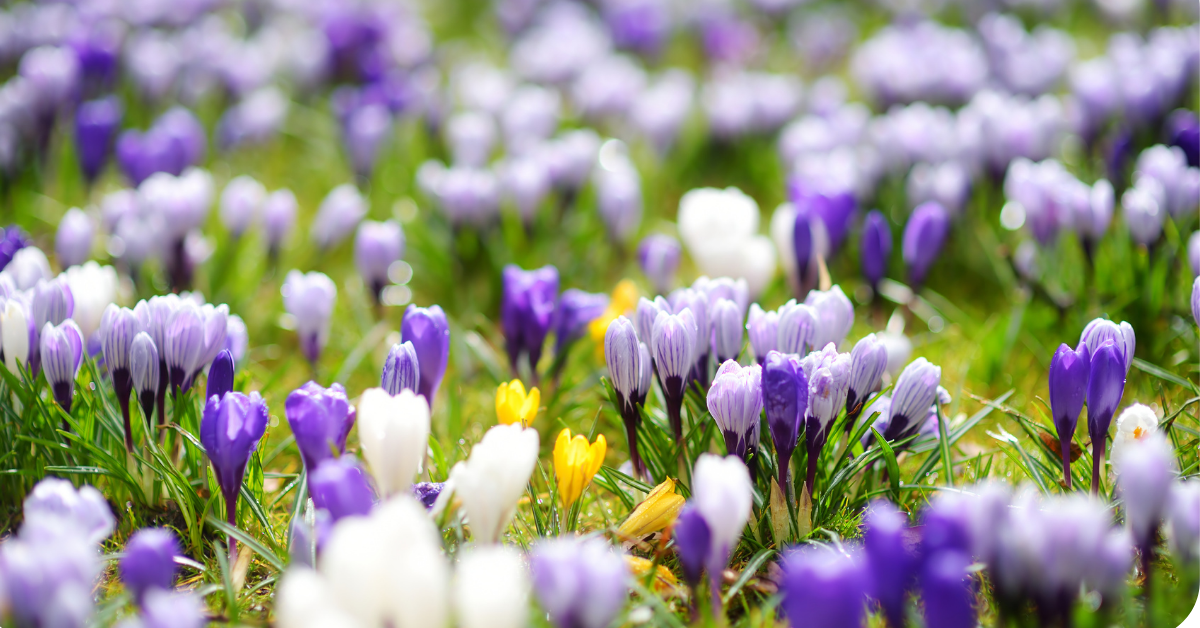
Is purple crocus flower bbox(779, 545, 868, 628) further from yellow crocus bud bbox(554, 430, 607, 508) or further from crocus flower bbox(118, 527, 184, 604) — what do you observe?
crocus flower bbox(118, 527, 184, 604)

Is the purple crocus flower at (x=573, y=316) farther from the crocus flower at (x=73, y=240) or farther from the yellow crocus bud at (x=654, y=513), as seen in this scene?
the crocus flower at (x=73, y=240)

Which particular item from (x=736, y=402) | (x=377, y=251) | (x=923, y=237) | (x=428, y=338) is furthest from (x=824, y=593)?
(x=377, y=251)

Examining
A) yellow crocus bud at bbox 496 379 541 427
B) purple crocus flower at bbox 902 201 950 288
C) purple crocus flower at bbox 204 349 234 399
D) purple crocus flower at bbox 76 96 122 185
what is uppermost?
purple crocus flower at bbox 76 96 122 185

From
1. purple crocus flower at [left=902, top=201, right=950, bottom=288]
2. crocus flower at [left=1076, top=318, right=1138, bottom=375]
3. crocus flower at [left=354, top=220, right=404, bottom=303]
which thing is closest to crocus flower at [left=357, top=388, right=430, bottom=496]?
crocus flower at [left=354, top=220, right=404, bottom=303]

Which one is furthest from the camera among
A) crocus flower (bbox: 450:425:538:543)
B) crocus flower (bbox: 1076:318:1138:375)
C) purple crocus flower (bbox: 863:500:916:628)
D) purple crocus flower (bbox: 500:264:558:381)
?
purple crocus flower (bbox: 500:264:558:381)

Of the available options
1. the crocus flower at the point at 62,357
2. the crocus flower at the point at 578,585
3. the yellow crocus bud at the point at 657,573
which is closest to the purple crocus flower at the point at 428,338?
the yellow crocus bud at the point at 657,573

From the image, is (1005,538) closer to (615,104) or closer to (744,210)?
(744,210)

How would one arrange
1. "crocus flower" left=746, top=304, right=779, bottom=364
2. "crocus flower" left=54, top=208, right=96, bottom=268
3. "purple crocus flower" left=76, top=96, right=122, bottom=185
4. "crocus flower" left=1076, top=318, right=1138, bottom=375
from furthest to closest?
"purple crocus flower" left=76, top=96, right=122, bottom=185 → "crocus flower" left=54, top=208, right=96, bottom=268 → "crocus flower" left=746, top=304, right=779, bottom=364 → "crocus flower" left=1076, top=318, right=1138, bottom=375
